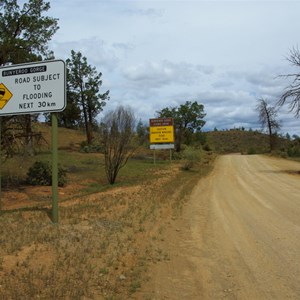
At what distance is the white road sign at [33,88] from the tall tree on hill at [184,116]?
41.4m

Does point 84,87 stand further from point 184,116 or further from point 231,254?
point 231,254

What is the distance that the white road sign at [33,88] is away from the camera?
341 inches

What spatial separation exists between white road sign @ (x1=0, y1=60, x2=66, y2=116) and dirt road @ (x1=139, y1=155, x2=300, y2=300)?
12.0 ft

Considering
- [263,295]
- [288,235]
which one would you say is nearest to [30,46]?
[288,235]

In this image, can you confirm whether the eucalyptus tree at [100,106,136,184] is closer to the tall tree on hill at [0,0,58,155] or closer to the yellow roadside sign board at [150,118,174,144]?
the tall tree on hill at [0,0,58,155]

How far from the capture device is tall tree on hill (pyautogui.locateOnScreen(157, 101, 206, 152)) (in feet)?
169

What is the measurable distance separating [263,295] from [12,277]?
3144mm

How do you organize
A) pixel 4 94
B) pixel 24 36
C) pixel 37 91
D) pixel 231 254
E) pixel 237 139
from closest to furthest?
pixel 231 254 < pixel 37 91 < pixel 4 94 < pixel 24 36 < pixel 237 139

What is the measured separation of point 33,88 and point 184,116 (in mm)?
43836

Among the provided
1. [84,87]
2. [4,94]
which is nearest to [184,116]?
[84,87]

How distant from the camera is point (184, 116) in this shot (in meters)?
52.1

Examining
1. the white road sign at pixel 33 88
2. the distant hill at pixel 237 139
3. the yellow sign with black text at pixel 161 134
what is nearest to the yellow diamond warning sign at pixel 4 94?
the white road sign at pixel 33 88

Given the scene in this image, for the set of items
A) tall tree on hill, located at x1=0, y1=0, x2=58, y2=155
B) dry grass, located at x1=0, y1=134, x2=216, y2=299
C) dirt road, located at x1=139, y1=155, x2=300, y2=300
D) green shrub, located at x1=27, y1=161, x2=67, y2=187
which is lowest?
dirt road, located at x1=139, y1=155, x2=300, y2=300

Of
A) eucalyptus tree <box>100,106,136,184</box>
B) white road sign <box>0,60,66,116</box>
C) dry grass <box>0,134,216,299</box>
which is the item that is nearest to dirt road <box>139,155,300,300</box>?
dry grass <box>0,134,216,299</box>
